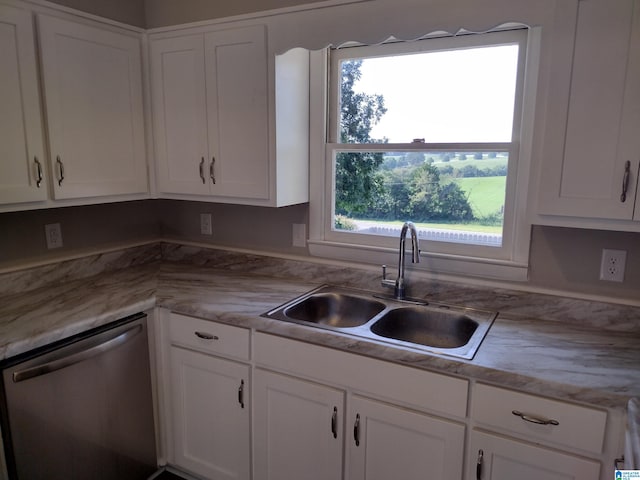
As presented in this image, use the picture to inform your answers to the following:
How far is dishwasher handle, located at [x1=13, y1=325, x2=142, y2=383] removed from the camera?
153 centimetres

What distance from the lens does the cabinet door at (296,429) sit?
5.56 feet

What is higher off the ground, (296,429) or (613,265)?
(613,265)

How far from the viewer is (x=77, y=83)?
1977 mm

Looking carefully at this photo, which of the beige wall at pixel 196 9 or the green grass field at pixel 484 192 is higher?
the beige wall at pixel 196 9

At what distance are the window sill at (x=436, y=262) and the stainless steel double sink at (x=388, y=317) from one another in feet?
0.52

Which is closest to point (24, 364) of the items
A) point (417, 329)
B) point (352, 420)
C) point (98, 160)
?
point (98, 160)

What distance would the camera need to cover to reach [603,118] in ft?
4.67

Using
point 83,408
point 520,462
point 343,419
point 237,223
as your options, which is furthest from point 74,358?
point 520,462

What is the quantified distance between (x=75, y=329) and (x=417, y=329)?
136 cm

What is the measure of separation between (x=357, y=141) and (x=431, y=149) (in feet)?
1.23

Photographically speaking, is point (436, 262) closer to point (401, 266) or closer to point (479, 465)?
point (401, 266)

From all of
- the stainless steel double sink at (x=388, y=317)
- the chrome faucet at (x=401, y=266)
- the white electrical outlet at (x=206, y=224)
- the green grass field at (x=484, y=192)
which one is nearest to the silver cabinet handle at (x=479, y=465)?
the stainless steel double sink at (x=388, y=317)

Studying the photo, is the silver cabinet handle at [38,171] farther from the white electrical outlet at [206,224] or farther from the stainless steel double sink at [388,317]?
the stainless steel double sink at [388,317]

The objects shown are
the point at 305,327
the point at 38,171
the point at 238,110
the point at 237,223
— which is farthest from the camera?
the point at 237,223
